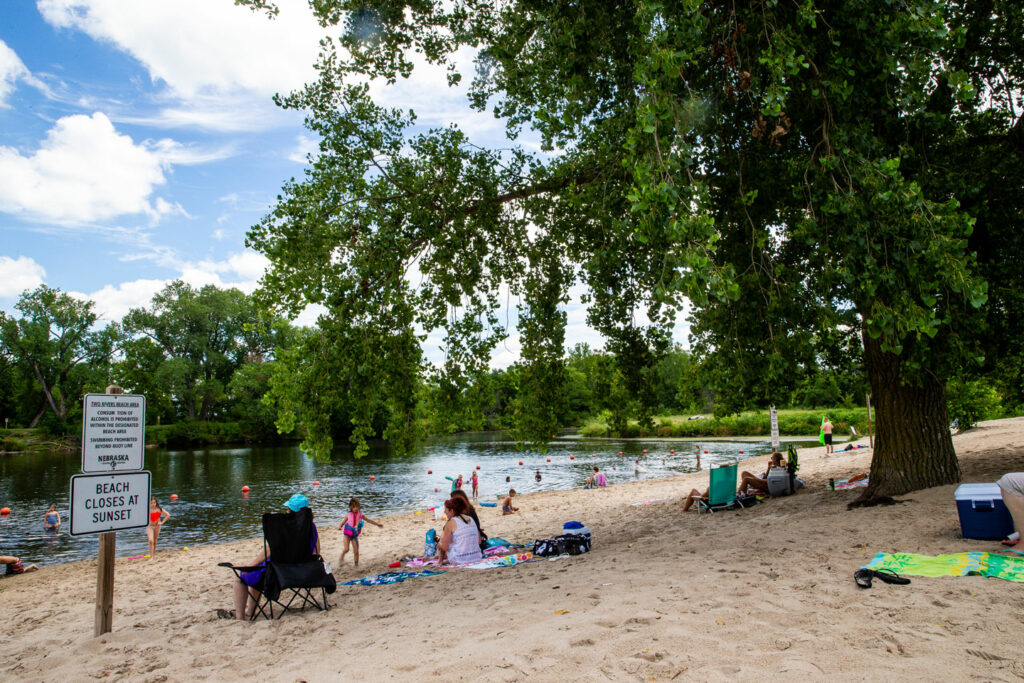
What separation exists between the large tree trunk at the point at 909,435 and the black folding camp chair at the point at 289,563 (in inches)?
291

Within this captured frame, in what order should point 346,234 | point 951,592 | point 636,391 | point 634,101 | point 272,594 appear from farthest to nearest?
point 636,391 < point 346,234 < point 634,101 < point 272,594 < point 951,592

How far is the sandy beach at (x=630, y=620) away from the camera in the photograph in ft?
11.9

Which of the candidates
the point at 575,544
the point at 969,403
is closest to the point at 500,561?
the point at 575,544

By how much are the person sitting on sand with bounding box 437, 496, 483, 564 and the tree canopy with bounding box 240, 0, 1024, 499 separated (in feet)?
5.86

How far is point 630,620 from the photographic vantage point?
447 cm

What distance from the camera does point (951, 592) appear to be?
4410 millimetres

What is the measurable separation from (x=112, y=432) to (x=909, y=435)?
32.8 feet

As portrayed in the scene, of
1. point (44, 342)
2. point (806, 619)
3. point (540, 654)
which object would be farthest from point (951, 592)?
point (44, 342)

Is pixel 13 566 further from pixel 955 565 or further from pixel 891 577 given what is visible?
pixel 955 565

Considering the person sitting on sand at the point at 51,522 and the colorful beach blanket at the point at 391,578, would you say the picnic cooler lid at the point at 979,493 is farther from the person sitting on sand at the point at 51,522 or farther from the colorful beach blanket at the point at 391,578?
the person sitting on sand at the point at 51,522

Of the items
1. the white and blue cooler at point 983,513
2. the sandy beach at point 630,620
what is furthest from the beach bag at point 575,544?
the white and blue cooler at point 983,513

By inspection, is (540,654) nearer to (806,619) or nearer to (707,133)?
(806,619)

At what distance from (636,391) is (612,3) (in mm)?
6119

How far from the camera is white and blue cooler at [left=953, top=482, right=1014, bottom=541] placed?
564cm
